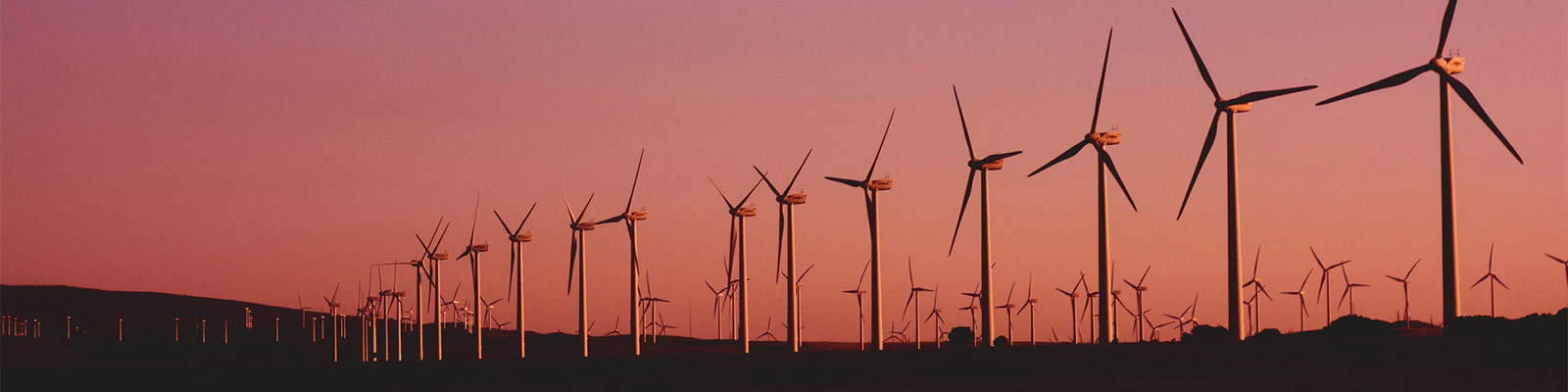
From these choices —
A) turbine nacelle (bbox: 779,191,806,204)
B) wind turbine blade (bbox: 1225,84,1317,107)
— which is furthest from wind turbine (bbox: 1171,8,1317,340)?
turbine nacelle (bbox: 779,191,806,204)

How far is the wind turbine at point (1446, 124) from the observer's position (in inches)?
2339

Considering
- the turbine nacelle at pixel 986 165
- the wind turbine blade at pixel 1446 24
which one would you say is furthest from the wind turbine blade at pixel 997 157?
the wind turbine blade at pixel 1446 24

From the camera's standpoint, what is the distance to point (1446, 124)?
60406 mm

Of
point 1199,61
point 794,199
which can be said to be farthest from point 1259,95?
point 794,199

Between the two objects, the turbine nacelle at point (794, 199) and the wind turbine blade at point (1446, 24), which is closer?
the wind turbine blade at point (1446, 24)

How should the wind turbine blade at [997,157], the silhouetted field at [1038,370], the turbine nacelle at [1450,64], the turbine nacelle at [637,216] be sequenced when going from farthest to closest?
1. the turbine nacelle at [637,216]
2. the wind turbine blade at [997,157]
3. the turbine nacelle at [1450,64]
4. the silhouetted field at [1038,370]

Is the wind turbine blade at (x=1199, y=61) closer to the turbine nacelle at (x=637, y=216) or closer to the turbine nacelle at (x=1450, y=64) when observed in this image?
the turbine nacelle at (x=1450, y=64)

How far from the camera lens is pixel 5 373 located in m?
93.6

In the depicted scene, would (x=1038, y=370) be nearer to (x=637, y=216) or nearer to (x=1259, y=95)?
(x=1259, y=95)

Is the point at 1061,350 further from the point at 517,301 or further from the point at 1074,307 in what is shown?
the point at 1074,307

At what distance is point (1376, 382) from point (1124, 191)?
1006 inches

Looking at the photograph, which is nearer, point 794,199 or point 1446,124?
point 1446,124

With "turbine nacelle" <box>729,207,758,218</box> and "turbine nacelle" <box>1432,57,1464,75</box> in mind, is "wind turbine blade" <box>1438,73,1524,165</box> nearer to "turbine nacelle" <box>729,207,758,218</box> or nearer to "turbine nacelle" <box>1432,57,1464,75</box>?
"turbine nacelle" <box>1432,57,1464,75</box>

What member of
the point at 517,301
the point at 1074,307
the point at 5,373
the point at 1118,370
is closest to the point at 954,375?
the point at 1118,370
